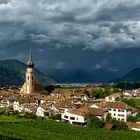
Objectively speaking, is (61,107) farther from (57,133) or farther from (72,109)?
(57,133)

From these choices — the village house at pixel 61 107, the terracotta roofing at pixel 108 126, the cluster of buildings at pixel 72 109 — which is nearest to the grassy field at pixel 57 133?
the terracotta roofing at pixel 108 126

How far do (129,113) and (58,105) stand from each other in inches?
801

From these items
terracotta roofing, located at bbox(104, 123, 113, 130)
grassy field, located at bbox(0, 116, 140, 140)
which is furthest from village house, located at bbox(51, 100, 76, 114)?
grassy field, located at bbox(0, 116, 140, 140)

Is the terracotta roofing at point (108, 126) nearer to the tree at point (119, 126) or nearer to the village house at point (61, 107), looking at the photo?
the tree at point (119, 126)

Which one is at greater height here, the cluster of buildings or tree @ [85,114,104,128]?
the cluster of buildings

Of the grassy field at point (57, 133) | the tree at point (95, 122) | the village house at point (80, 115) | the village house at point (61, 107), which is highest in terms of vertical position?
the village house at point (61, 107)

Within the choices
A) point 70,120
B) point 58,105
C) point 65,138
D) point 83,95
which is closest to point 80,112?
point 70,120

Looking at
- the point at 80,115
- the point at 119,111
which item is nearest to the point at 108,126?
the point at 80,115

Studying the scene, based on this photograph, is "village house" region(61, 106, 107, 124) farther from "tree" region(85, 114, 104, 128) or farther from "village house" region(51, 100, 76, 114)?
"village house" region(51, 100, 76, 114)

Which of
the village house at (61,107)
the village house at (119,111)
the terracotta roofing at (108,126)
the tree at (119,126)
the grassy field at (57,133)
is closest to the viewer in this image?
the grassy field at (57,133)

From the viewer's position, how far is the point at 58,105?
4370 inches

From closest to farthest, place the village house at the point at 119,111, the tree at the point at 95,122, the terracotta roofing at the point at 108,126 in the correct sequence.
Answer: the terracotta roofing at the point at 108,126 → the tree at the point at 95,122 → the village house at the point at 119,111

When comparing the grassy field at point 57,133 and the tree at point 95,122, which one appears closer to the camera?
the grassy field at point 57,133

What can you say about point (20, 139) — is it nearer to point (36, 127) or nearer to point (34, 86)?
point (36, 127)
